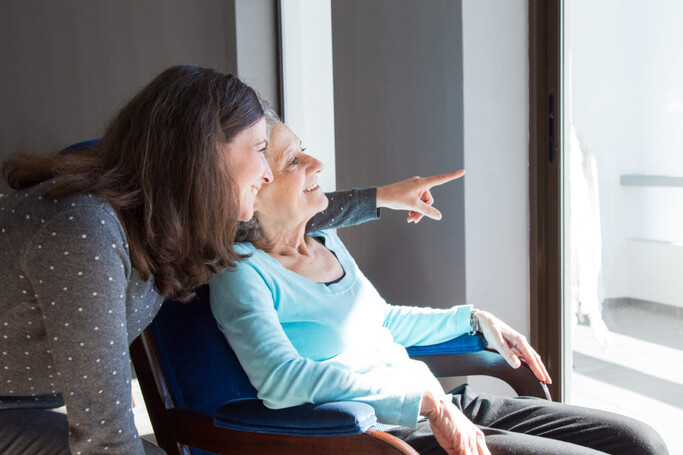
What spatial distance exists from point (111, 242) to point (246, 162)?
1.21ft

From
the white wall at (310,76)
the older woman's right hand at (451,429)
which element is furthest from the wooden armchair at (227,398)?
the white wall at (310,76)

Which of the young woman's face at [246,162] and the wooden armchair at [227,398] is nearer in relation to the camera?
the wooden armchair at [227,398]

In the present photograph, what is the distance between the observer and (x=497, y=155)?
2.15 meters

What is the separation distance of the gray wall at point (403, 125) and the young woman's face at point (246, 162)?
90 cm

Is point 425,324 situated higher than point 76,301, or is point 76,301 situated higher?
point 76,301

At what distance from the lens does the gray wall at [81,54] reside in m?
4.04

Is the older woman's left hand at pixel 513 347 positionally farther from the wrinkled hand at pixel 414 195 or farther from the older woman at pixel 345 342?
the wrinkled hand at pixel 414 195

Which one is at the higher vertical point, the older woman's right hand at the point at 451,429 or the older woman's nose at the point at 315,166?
the older woman's nose at the point at 315,166

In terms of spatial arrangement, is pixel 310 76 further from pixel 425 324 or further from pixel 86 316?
pixel 86 316

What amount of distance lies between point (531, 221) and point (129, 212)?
1.42m

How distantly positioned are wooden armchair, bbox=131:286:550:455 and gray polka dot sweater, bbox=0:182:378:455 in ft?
0.85

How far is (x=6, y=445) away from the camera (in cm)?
118

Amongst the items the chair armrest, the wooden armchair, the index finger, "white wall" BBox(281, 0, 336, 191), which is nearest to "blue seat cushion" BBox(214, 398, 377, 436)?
the wooden armchair

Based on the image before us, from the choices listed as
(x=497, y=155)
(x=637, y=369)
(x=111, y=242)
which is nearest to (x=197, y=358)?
(x=111, y=242)
